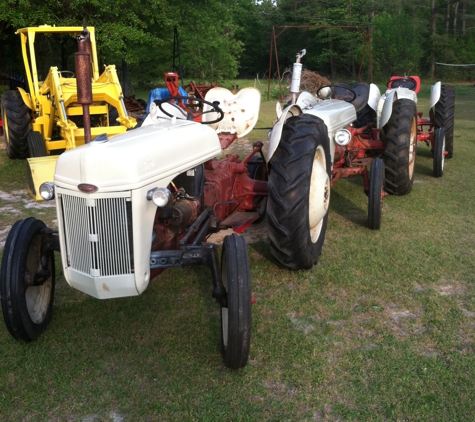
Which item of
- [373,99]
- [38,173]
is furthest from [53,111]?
[373,99]

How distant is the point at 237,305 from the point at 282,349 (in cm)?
58

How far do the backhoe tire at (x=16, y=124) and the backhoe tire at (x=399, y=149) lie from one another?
5.90 metres

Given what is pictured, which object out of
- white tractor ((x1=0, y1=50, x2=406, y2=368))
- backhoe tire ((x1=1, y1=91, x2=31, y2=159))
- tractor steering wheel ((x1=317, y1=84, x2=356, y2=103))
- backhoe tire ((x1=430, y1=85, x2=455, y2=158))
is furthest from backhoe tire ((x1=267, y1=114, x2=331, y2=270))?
backhoe tire ((x1=1, y1=91, x2=31, y2=159))

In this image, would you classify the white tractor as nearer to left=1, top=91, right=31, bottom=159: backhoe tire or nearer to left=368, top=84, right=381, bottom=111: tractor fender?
left=368, top=84, right=381, bottom=111: tractor fender

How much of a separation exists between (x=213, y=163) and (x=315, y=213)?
986 millimetres

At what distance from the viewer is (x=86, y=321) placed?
338 cm

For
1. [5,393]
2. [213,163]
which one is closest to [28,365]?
[5,393]

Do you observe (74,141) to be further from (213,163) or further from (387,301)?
(387,301)

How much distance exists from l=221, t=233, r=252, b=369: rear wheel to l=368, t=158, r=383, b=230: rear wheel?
2488 mm

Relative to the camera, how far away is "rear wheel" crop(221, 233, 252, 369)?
2.66 m

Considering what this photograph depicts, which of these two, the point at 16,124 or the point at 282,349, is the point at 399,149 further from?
the point at 16,124

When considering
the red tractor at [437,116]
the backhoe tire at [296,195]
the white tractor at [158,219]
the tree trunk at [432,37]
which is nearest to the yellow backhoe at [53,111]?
the white tractor at [158,219]

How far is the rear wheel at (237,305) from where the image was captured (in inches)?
105

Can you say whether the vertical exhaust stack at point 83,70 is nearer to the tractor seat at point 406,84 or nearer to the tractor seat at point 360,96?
the tractor seat at point 360,96
